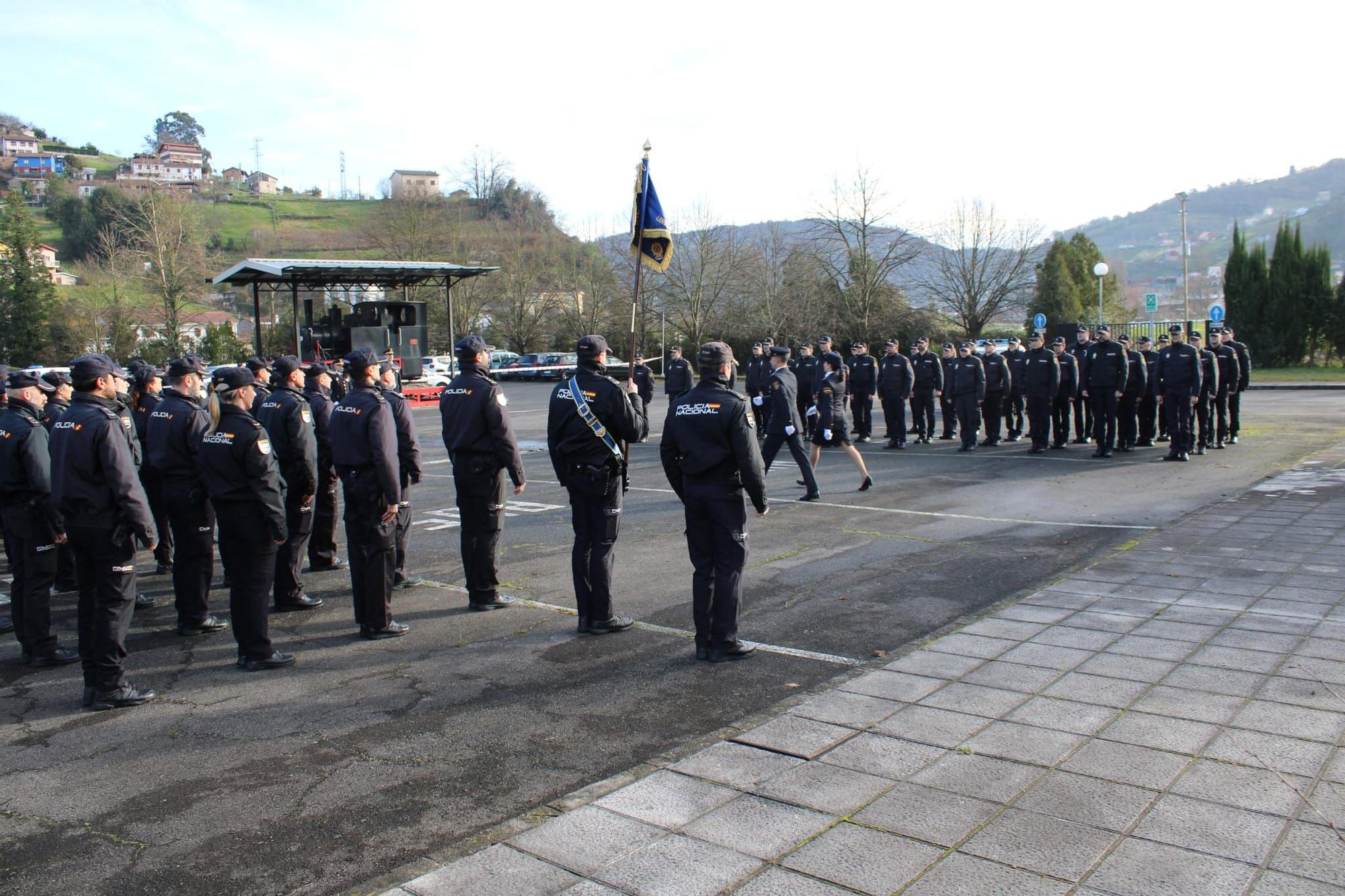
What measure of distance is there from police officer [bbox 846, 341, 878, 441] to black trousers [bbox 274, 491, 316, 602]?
12060 mm

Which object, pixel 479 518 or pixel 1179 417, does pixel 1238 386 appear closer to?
pixel 1179 417

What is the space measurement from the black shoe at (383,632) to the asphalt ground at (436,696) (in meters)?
0.08

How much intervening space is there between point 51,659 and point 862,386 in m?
14.4

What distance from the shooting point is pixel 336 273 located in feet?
100

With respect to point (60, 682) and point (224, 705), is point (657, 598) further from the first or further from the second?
point (60, 682)

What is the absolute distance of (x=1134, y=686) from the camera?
5.06 meters

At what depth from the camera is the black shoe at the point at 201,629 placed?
271 inches

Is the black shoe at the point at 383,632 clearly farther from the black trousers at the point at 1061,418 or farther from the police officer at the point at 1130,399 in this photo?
the black trousers at the point at 1061,418

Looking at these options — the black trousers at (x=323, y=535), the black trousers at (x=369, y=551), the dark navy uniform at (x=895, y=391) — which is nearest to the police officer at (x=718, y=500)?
the black trousers at (x=369, y=551)

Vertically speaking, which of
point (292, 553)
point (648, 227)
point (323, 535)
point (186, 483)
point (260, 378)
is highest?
point (648, 227)

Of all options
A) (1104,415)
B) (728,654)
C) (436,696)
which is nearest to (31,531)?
(436,696)

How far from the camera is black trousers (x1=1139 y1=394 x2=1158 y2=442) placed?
1568 cm

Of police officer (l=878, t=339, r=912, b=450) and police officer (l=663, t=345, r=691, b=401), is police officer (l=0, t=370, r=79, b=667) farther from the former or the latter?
police officer (l=878, t=339, r=912, b=450)

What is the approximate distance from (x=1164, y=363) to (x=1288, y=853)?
493 inches
